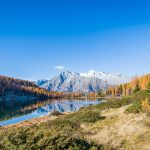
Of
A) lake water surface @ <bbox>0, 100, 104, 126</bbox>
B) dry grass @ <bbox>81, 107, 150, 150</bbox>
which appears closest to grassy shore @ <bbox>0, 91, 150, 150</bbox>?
dry grass @ <bbox>81, 107, 150, 150</bbox>

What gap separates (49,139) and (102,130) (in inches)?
438

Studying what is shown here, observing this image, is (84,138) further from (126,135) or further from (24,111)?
(24,111)

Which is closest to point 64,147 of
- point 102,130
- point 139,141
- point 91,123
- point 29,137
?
point 29,137

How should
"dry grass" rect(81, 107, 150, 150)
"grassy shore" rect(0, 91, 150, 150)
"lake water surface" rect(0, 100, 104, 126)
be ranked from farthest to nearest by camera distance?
"lake water surface" rect(0, 100, 104, 126), "dry grass" rect(81, 107, 150, 150), "grassy shore" rect(0, 91, 150, 150)

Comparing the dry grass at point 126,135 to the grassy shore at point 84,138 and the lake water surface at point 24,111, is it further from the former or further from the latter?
the lake water surface at point 24,111

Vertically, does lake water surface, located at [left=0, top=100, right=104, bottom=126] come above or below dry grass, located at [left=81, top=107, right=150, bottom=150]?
below

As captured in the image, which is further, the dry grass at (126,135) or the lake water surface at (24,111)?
the lake water surface at (24,111)

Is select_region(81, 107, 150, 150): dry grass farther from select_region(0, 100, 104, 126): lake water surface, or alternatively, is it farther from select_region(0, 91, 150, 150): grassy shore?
select_region(0, 100, 104, 126): lake water surface

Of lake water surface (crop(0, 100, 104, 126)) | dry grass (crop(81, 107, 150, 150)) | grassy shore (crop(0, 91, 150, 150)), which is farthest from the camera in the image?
lake water surface (crop(0, 100, 104, 126))

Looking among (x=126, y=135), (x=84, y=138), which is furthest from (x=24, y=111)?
(x=84, y=138)

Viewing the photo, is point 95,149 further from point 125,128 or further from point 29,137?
point 125,128

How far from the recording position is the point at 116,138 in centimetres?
2145

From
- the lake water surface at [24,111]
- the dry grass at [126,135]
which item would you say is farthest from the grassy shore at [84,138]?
the lake water surface at [24,111]

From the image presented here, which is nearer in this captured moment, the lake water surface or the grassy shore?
the grassy shore
